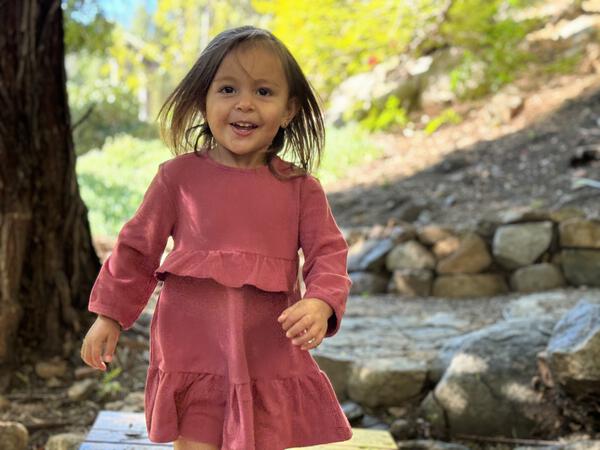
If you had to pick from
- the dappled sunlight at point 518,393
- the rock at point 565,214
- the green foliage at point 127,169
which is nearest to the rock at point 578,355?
the dappled sunlight at point 518,393

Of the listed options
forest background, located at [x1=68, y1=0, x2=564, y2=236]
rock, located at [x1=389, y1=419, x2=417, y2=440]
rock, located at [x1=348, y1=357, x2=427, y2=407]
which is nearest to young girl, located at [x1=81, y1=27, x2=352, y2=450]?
rock, located at [x1=389, y1=419, x2=417, y2=440]

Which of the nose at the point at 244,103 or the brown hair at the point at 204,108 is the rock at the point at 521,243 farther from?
the nose at the point at 244,103

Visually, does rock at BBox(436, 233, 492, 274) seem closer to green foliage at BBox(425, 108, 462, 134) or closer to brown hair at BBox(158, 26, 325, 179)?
green foliage at BBox(425, 108, 462, 134)

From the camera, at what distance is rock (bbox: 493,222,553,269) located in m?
6.05

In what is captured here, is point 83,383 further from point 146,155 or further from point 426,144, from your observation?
point 146,155

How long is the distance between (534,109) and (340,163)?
2520mm

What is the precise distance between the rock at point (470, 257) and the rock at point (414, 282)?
0.68 ft

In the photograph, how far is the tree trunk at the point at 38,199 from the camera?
3400 mm

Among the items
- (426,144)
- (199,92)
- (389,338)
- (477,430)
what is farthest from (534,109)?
(199,92)

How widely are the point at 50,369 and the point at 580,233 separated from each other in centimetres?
418

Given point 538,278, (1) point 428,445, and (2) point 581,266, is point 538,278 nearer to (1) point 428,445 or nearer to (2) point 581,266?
(2) point 581,266

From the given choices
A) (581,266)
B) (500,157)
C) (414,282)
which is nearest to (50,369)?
(414,282)

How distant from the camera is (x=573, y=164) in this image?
296 inches

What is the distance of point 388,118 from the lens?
35.3 ft
